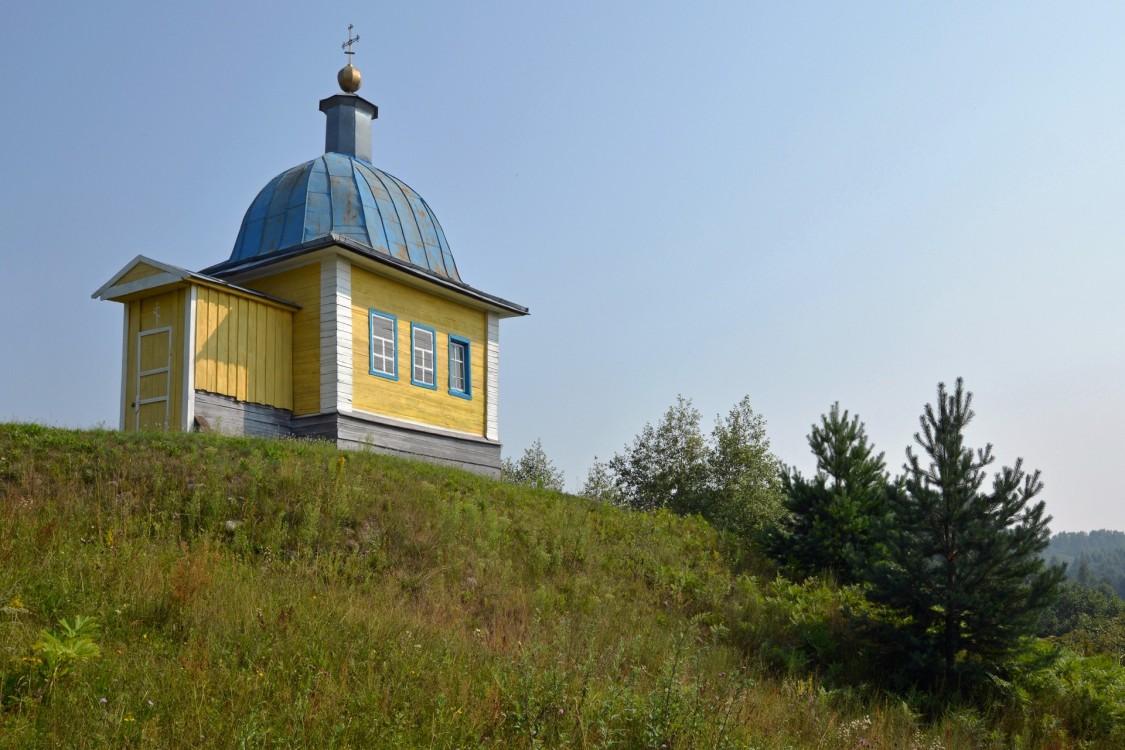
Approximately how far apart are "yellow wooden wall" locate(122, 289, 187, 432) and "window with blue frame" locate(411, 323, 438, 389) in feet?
15.6

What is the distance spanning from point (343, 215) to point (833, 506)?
1142cm

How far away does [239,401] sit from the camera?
→ 17641 millimetres

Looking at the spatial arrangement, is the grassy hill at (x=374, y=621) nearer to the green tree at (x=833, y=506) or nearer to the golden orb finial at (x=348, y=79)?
the green tree at (x=833, y=506)

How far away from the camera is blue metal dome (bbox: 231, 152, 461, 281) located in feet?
66.0

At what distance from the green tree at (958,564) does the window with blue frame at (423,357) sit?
443 inches

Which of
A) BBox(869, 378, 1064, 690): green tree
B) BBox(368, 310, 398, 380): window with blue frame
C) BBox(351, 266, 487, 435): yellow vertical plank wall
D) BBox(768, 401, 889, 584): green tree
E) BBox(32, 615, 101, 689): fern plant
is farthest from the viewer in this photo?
BBox(368, 310, 398, 380): window with blue frame

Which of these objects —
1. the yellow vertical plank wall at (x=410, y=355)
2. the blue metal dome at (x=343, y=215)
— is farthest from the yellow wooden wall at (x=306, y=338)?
the blue metal dome at (x=343, y=215)

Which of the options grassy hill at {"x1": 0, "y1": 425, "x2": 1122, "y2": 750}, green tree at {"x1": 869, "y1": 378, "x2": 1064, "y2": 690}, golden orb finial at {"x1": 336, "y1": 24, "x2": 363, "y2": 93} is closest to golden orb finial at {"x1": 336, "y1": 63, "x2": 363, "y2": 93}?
golden orb finial at {"x1": 336, "y1": 24, "x2": 363, "y2": 93}

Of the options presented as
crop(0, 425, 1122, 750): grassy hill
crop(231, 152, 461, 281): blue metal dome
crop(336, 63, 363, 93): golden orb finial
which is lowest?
crop(0, 425, 1122, 750): grassy hill

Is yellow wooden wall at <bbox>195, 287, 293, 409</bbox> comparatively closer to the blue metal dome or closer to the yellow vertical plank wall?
the yellow vertical plank wall

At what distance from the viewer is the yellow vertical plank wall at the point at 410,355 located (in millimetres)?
18969

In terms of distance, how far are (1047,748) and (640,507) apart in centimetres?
1977

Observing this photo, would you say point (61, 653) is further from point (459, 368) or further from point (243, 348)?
point (459, 368)

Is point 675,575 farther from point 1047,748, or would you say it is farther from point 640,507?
point 640,507
